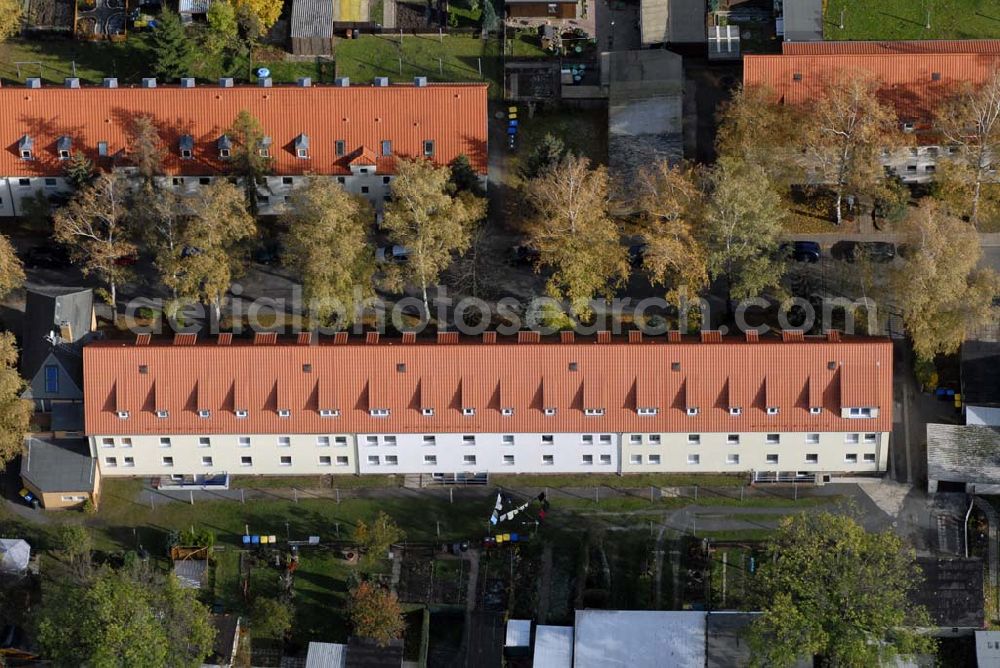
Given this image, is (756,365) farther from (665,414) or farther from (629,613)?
(629,613)

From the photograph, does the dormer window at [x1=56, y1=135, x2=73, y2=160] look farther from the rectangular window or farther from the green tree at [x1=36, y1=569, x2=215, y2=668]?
the green tree at [x1=36, y1=569, x2=215, y2=668]

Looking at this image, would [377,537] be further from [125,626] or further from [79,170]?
[79,170]

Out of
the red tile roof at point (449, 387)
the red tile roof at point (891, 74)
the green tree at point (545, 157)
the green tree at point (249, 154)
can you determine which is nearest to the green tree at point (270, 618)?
the red tile roof at point (449, 387)

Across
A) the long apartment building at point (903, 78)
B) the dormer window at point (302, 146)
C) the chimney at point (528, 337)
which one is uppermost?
the long apartment building at point (903, 78)

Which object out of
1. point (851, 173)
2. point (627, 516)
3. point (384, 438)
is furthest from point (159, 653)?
point (851, 173)

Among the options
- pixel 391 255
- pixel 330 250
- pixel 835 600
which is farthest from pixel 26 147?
pixel 835 600

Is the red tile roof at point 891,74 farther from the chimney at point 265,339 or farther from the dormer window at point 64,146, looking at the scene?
the dormer window at point 64,146
